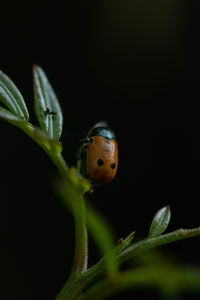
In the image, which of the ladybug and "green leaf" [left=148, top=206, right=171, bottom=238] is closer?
"green leaf" [left=148, top=206, right=171, bottom=238]

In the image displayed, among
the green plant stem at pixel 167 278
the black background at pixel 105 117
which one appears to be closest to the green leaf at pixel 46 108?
the green plant stem at pixel 167 278

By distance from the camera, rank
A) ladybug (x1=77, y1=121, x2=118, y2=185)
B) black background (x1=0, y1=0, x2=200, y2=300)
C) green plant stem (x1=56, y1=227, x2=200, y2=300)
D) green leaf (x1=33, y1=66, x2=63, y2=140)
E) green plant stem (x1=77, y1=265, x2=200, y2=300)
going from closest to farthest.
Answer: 1. green plant stem (x1=77, y1=265, x2=200, y2=300)
2. green plant stem (x1=56, y1=227, x2=200, y2=300)
3. green leaf (x1=33, y1=66, x2=63, y2=140)
4. ladybug (x1=77, y1=121, x2=118, y2=185)
5. black background (x1=0, y1=0, x2=200, y2=300)

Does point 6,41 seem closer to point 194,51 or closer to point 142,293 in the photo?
point 194,51

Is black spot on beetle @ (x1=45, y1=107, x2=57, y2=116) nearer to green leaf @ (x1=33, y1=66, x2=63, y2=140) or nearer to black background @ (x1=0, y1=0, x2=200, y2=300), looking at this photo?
green leaf @ (x1=33, y1=66, x2=63, y2=140)

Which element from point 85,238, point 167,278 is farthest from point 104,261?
point 167,278

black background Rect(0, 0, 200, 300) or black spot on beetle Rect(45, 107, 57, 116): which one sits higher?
black background Rect(0, 0, 200, 300)

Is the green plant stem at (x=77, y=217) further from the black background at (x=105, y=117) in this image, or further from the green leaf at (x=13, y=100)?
the black background at (x=105, y=117)

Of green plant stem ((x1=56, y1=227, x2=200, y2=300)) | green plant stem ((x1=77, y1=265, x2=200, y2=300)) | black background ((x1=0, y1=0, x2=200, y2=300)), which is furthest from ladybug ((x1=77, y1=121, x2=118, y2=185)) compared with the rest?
black background ((x1=0, y1=0, x2=200, y2=300))

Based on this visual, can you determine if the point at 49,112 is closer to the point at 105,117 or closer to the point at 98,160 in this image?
the point at 98,160
